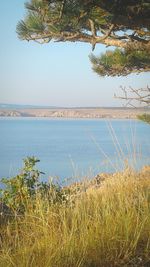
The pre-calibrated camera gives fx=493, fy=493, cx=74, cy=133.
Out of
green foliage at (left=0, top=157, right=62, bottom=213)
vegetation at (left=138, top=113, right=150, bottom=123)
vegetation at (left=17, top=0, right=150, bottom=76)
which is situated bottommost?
green foliage at (left=0, top=157, right=62, bottom=213)

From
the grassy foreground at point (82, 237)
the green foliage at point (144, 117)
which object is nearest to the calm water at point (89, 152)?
the green foliage at point (144, 117)

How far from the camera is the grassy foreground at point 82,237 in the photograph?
273 centimetres

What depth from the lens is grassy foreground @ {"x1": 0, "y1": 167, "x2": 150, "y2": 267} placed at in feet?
8.97

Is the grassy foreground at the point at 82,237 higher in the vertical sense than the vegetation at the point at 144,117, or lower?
lower

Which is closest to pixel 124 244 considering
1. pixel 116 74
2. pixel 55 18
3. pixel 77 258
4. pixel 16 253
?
pixel 77 258

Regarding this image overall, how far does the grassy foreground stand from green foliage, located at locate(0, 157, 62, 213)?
157 millimetres

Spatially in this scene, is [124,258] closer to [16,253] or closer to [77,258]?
[77,258]

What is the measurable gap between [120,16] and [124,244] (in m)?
1.72

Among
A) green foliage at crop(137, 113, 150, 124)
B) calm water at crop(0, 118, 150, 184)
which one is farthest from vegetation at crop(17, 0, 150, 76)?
green foliage at crop(137, 113, 150, 124)

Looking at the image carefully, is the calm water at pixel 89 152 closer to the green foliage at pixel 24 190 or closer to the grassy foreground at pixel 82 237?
the green foliage at pixel 24 190

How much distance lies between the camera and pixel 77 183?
13.7ft

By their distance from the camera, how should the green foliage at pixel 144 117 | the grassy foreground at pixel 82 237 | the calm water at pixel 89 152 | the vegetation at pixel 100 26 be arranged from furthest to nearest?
the green foliage at pixel 144 117, the calm water at pixel 89 152, the vegetation at pixel 100 26, the grassy foreground at pixel 82 237

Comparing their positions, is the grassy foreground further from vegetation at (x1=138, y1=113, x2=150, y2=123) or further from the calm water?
vegetation at (x1=138, y1=113, x2=150, y2=123)

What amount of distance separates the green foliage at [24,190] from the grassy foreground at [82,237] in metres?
0.16
